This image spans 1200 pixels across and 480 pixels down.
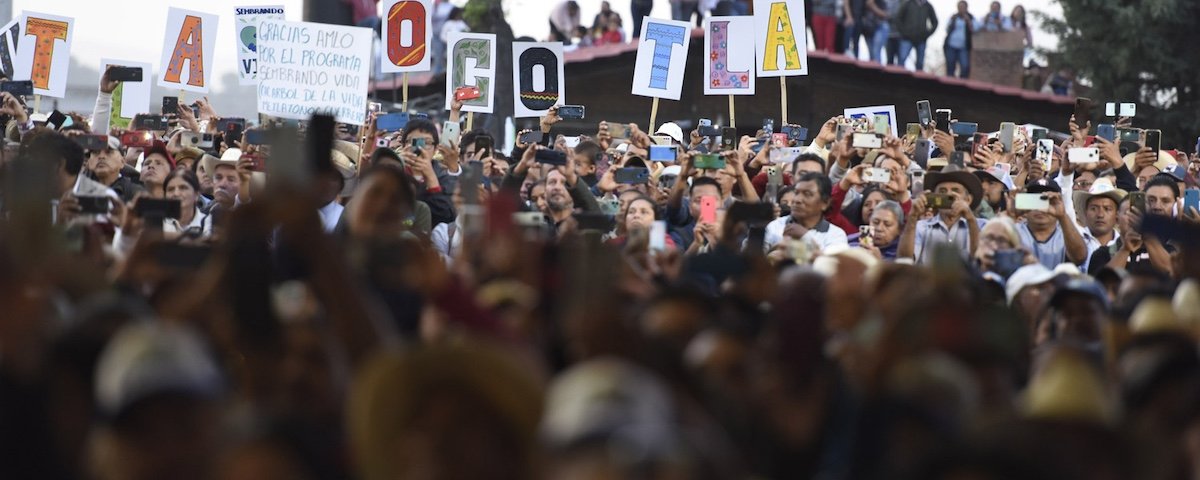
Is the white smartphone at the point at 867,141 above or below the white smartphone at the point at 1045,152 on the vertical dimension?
below

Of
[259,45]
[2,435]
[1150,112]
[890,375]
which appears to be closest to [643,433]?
[890,375]

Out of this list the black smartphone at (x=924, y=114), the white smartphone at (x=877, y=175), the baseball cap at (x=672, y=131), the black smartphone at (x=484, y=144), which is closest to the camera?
the white smartphone at (x=877, y=175)

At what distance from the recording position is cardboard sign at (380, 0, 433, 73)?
1160 cm

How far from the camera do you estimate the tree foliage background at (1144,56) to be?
21.6 meters

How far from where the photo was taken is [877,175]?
9227mm

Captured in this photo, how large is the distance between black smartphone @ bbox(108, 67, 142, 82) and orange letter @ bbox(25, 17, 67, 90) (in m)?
1.87

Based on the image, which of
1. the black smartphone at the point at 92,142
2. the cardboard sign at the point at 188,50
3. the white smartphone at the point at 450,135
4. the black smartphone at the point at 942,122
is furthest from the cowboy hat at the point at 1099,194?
the cardboard sign at the point at 188,50

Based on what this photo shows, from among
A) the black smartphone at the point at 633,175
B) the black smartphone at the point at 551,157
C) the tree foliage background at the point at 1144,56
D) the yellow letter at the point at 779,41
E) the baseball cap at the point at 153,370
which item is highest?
the tree foliage background at the point at 1144,56

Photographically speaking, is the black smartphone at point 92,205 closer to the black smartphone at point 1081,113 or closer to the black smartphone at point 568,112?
the black smartphone at point 568,112

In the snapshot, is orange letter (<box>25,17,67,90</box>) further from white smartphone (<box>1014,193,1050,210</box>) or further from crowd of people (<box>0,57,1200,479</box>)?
crowd of people (<box>0,57,1200,479</box>)

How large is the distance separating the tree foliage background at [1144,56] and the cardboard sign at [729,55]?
9.84 m

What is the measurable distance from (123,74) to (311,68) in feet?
3.39

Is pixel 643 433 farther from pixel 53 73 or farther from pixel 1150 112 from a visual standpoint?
pixel 1150 112

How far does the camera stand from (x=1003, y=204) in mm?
9711
